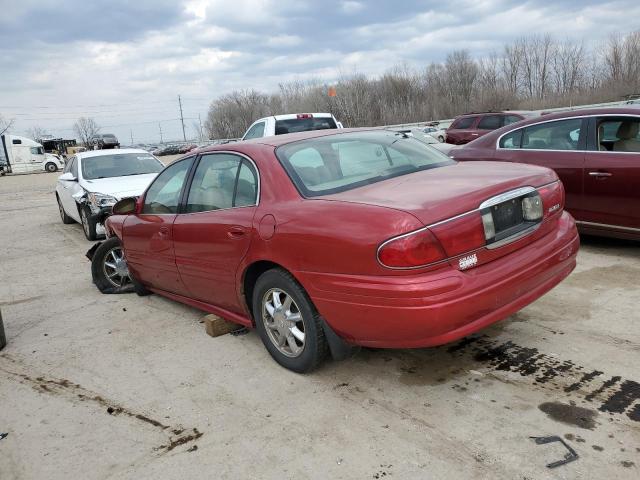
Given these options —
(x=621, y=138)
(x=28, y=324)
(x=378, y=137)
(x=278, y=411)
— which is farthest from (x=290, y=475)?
(x=621, y=138)

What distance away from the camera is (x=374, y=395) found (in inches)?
124

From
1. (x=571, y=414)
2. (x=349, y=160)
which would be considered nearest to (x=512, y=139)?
(x=349, y=160)

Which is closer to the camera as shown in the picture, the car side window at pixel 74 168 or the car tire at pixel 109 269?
the car tire at pixel 109 269

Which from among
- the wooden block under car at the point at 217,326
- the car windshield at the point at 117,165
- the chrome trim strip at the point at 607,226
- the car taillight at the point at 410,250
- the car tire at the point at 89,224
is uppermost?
the car windshield at the point at 117,165

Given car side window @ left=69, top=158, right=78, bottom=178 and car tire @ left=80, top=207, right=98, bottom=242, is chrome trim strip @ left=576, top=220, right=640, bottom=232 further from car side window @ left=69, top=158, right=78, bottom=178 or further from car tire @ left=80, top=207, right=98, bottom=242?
car side window @ left=69, top=158, right=78, bottom=178

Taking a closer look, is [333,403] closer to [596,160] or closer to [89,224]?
[596,160]

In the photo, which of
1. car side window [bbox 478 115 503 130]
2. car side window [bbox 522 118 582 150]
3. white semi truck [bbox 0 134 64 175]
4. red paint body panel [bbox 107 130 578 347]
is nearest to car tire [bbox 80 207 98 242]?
red paint body panel [bbox 107 130 578 347]

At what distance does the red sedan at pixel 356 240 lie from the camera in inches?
107

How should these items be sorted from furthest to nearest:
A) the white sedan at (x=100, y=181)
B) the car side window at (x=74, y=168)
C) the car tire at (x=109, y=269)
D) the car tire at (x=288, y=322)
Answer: the car side window at (x=74, y=168) < the white sedan at (x=100, y=181) < the car tire at (x=109, y=269) < the car tire at (x=288, y=322)

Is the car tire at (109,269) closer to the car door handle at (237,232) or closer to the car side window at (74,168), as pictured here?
the car door handle at (237,232)

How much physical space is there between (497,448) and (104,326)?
11.8 feet

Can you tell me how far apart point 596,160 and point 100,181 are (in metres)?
7.50

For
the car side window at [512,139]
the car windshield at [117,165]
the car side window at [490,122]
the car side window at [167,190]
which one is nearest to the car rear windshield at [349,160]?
the car side window at [167,190]

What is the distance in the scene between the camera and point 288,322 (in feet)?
11.1
